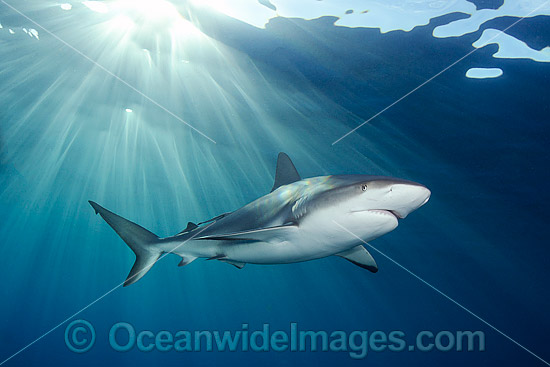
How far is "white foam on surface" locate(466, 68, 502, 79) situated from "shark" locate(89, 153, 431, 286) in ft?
26.5

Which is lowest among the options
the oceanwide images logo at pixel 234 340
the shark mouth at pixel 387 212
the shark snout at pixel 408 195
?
the oceanwide images logo at pixel 234 340

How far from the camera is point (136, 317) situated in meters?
97.9

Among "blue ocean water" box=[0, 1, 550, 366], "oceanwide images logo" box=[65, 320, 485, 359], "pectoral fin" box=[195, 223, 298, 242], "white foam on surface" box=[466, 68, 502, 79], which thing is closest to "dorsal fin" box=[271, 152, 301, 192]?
"pectoral fin" box=[195, 223, 298, 242]

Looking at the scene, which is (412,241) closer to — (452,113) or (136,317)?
(452,113)

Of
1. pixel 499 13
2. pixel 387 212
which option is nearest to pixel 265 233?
pixel 387 212

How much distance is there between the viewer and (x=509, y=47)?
878 cm

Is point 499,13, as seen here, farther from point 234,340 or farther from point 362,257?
point 234,340

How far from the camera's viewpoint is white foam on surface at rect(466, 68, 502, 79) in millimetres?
9555

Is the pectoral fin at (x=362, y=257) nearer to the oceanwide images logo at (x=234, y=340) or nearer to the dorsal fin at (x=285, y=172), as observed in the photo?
the dorsal fin at (x=285, y=172)

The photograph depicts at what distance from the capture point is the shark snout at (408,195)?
Answer: 91.0 inches

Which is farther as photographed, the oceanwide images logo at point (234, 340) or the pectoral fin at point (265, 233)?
the oceanwide images logo at point (234, 340)

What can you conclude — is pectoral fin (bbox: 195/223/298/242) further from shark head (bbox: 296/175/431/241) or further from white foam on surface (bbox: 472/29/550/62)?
white foam on surface (bbox: 472/29/550/62)

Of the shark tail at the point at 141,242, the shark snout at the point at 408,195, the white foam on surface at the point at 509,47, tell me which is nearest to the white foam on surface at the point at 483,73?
the white foam on surface at the point at 509,47

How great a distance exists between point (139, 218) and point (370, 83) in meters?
27.3
